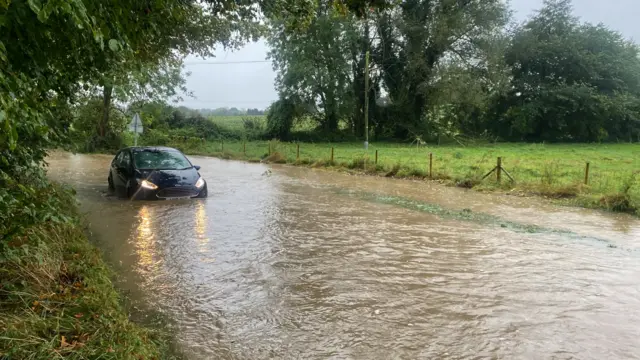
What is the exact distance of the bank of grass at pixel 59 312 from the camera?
3.16 meters

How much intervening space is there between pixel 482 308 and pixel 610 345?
128cm

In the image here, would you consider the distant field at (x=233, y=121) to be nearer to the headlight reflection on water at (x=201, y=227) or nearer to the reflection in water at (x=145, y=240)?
the headlight reflection on water at (x=201, y=227)

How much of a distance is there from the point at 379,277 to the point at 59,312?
3.97 m

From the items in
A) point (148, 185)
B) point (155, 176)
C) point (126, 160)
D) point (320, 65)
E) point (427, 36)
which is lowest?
point (148, 185)

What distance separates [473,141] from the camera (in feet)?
137

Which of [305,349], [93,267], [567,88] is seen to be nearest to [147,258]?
[93,267]

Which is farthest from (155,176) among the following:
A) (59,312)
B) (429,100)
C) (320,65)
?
(429,100)

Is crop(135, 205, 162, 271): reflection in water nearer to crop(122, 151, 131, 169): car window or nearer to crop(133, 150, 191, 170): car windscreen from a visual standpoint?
crop(133, 150, 191, 170): car windscreen

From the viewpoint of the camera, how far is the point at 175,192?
1170 centimetres

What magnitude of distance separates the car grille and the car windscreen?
2.17 ft

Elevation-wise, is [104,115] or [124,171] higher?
[104,115]

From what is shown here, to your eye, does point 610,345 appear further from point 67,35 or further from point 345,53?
point 345,53

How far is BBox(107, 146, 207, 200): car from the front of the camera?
11.5 metres

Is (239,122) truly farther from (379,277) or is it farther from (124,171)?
(379,277)
